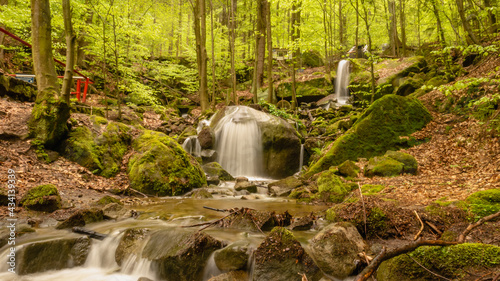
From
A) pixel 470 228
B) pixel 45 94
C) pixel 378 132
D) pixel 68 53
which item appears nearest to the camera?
pixel 470 228

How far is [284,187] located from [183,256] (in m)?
5.31

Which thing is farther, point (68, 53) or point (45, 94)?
point (68, 53)

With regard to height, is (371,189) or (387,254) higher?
(387,254)


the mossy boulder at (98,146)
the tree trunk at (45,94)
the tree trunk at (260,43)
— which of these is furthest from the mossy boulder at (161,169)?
the tree trunk at (260,43)

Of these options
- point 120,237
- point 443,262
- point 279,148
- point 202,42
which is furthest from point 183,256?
point 202,42

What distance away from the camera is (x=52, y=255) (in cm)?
391

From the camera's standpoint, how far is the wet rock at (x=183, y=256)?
11.4 feet

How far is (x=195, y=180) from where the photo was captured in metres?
8.68

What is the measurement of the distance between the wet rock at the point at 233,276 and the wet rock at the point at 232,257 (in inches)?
3.5

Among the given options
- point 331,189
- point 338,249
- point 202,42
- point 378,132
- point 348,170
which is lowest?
point 331,189

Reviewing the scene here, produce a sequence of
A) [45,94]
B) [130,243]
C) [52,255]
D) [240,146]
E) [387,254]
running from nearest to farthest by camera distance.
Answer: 1. [387,254]
2. [52,255]
3. [130,243]
4. [45,94]
5. [240,146]

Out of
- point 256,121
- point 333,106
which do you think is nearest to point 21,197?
point 256,121

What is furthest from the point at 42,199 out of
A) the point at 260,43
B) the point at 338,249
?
the point at 260,43

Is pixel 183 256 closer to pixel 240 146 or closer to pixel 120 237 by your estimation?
pixel 120 237
